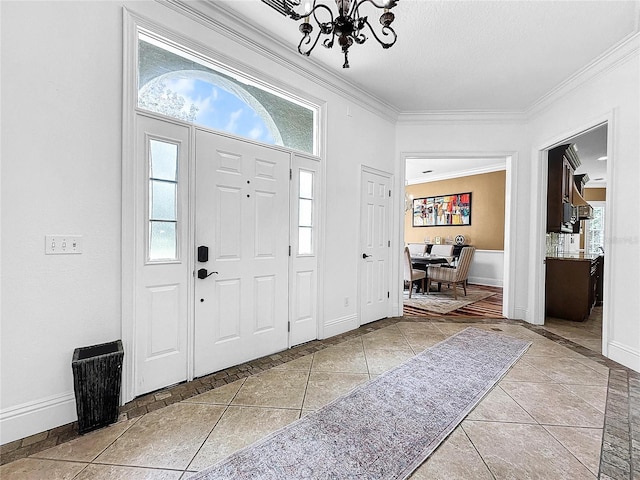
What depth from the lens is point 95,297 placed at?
2.02 metres

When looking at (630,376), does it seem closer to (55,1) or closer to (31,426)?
(31,426)

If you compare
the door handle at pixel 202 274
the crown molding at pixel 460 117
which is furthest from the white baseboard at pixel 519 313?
the door handle at pixel 202 274

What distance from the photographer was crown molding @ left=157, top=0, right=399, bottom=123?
2.39m

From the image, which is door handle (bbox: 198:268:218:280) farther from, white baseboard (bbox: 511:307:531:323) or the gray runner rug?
white baseboard (bbox: 511:307:531:323)

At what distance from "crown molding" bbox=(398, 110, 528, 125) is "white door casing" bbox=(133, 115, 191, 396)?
10.9ft

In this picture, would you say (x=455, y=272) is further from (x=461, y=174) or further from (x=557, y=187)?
(x=461, y=174)

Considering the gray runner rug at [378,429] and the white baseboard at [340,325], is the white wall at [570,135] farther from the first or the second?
the white baseboard at [340,325]

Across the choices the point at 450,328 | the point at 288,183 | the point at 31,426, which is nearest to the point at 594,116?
the point at 450,328

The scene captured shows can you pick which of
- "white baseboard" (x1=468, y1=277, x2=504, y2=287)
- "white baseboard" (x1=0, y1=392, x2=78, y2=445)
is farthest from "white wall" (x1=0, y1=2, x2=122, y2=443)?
"white baseboard" (x1=468, y1=277, x2=504, y2=287)

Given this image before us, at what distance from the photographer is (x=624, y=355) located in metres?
2.88

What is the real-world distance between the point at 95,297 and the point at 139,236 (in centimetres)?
47

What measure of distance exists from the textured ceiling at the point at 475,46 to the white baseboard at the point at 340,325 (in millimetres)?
2847

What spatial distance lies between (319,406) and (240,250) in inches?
56.0

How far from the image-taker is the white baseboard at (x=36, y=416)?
1.74m
